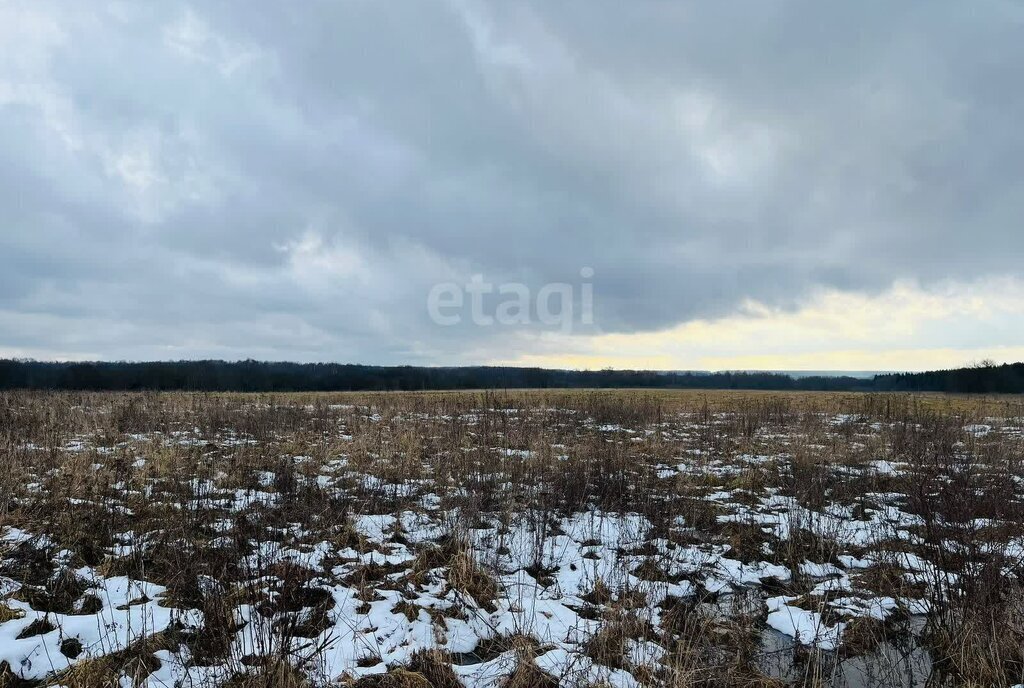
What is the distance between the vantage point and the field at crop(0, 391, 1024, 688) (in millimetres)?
3672

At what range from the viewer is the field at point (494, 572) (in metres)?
3.67

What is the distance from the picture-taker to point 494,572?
5113mm

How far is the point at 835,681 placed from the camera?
3744 millimetres

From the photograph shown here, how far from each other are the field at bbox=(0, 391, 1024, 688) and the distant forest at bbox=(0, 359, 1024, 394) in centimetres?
4683

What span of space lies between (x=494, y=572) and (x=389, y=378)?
3201 inches

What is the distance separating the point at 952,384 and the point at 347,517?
119 m

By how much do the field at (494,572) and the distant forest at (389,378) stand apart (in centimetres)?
4683

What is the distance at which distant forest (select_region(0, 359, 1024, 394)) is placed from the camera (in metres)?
62.1

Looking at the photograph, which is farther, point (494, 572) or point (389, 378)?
point (389, 378)

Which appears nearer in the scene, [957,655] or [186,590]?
[957,655]

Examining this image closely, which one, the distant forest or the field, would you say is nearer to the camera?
the field

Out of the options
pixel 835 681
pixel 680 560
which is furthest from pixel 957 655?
pixel 680 560

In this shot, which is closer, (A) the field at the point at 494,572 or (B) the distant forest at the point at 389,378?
(A) the field at the point at 494,572

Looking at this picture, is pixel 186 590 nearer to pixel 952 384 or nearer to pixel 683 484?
pixel 683 484
